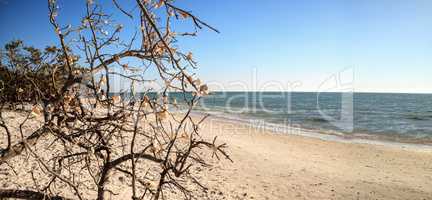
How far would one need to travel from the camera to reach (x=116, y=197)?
12.2ft

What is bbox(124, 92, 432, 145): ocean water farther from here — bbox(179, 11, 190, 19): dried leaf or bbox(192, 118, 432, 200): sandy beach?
bbox(192, 118, 432, 200): sandy beach

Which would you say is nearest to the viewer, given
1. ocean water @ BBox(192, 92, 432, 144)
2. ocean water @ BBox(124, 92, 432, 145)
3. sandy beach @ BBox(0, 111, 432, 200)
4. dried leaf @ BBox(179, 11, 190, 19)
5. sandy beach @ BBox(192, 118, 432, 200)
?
dried leaf @ BBox(179, 11, 190, 19)

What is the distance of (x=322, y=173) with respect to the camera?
287 inches

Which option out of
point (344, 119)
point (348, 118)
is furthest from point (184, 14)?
point (348, 118)

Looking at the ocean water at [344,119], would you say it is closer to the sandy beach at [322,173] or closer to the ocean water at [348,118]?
the ocean water at [348,118]

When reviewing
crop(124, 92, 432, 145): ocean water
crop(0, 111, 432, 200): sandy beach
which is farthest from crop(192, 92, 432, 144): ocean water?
crop(0, 111, 432, 200): sandy beach

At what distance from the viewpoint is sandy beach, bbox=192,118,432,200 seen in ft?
18.4

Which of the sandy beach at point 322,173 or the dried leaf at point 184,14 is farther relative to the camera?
the sandy beach at point 322,173

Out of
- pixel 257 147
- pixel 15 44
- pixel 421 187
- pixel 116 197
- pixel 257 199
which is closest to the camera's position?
pixel 116 197

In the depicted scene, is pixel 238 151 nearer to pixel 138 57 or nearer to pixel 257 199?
pixel 257 199

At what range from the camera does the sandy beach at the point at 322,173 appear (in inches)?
221

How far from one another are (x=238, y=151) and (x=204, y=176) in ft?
11.1

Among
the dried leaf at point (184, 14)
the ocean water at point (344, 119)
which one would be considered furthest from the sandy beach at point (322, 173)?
the dried leaf at point (184, 14)

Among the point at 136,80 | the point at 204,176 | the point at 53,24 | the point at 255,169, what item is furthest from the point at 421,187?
the point at 53,24
